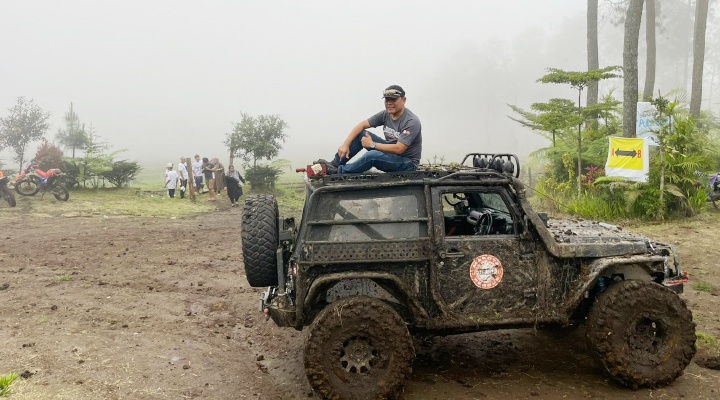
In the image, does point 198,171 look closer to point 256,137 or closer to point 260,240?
point 256,137

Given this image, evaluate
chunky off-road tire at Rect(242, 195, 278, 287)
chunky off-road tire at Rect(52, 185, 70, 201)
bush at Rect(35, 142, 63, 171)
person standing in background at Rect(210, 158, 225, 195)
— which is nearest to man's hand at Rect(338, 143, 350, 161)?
chunky off-road tire at Rect(242, 195, 278, 287)

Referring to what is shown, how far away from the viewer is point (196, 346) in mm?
6125

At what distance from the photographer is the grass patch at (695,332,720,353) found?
5.60m

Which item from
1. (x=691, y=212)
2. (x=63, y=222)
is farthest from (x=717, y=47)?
(x=63, y=222)

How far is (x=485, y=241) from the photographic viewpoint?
4863 millimetres

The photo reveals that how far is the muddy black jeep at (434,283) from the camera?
459 centimetres

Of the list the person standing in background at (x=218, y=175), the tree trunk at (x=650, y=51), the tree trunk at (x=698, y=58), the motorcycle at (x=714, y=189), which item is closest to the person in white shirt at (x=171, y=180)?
the person standing in background at (x=218, y=175)

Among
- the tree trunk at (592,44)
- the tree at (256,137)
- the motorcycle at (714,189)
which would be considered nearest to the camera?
the motorcycle at (714,189)

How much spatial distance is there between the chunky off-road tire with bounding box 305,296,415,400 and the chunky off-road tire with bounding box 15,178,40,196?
16955mm

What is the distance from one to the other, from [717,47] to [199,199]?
89.2 metres

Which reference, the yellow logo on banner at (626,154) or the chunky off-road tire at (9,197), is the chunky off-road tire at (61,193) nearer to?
the chunky off-road tire at (9,197)

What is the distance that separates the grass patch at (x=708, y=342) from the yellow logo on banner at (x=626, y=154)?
7505 mm

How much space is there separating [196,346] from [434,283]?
9.60ft

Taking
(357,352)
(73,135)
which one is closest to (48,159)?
(73,135)
